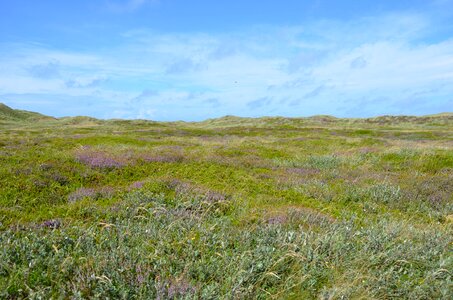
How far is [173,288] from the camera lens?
4531mm

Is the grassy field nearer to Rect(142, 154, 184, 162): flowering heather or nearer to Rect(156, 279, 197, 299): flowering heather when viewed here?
Rect(156, 279, 197, 299): flowering heather

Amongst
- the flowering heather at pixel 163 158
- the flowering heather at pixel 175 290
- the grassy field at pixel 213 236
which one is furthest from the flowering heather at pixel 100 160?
the flowering heather at pixel 175 290

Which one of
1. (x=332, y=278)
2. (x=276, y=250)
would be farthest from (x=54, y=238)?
(x=332, y=278)

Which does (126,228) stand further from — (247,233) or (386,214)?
(386,214)

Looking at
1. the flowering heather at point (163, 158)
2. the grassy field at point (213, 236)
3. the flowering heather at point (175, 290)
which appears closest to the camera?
the flowering heather at point (175, 290)

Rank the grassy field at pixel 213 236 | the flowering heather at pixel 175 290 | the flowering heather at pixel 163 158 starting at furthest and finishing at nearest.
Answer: the flowering heather at pixel 163 158 < the grassy field at pixel 213 236 < the flowering heather at pixel 175 290

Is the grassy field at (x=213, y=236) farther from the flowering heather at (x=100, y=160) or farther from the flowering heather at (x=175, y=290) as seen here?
the flowering heather at (x=100, y=160)

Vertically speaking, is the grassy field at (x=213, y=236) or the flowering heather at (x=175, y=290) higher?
the grassy field at (x=213, y=236)

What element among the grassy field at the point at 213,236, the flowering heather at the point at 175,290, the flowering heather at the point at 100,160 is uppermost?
the flowering heather at the point at 100,160

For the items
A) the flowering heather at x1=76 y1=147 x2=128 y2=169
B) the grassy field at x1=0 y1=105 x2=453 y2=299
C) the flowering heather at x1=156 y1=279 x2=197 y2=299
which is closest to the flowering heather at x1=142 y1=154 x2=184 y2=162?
the flowering heather at x1=76 y1=147 x2=128 y2=169

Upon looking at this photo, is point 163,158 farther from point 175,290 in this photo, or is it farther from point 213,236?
point 175,290

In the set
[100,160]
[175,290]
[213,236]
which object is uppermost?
[100,160]

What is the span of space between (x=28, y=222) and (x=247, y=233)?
14.9ft

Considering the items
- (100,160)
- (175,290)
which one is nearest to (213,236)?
(175,290)
